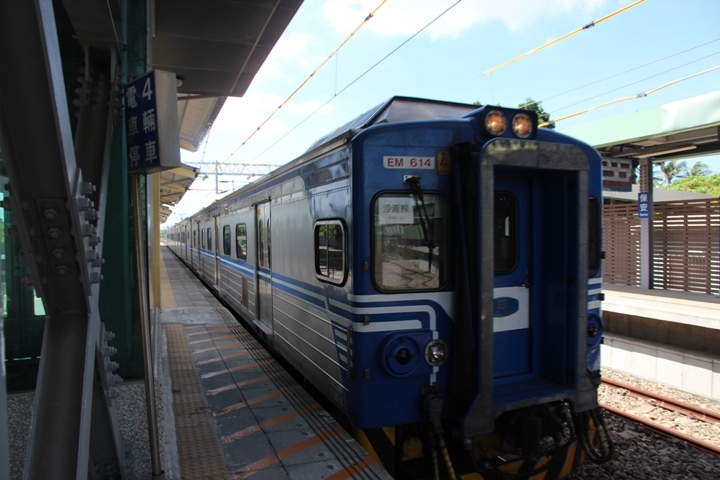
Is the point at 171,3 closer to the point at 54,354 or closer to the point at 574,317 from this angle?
the point at 54,354

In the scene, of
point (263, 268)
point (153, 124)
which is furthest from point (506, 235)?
point (263, 268)

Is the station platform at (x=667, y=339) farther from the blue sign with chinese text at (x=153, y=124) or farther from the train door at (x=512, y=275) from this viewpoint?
the blue sign with chinese text at (x=153, y=124)

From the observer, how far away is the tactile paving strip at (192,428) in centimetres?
378

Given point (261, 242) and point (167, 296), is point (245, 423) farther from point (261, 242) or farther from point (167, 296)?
point (167, 296)

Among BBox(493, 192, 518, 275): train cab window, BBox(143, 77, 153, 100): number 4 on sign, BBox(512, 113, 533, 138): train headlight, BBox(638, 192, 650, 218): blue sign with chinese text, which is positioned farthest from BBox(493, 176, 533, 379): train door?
BBox(638, 192, 650, 218): blue sign with chinese text

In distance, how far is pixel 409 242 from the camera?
3.85 meters

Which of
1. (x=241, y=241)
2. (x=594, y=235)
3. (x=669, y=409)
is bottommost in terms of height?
(x=669, y=409)

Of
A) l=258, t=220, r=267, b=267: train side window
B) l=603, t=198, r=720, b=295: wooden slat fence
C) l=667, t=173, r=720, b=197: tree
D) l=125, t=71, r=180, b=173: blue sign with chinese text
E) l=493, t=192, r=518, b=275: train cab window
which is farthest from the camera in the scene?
l=667, t=173, r=720, b=197: tree

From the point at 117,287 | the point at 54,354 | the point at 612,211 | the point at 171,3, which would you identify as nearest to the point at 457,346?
the point at 54,354

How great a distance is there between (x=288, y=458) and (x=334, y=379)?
2.32 ft

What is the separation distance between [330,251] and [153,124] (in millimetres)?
1912

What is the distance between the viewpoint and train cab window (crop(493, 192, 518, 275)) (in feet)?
13.9

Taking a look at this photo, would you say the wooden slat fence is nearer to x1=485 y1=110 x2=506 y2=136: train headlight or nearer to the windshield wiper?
x1=485 y1=110 x2=506 y2=136: train headlight

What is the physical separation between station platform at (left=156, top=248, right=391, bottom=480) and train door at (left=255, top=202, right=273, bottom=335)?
527mm
